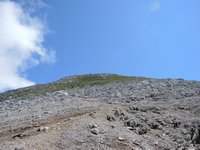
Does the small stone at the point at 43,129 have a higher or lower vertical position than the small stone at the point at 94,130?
higher

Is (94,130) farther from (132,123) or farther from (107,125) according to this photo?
(132,123)

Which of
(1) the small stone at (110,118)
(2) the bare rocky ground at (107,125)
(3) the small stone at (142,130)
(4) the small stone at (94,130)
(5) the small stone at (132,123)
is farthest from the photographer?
(1) the small stone at (110,118)

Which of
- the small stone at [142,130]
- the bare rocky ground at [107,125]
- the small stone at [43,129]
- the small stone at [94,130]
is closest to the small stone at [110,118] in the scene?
the bare rocky ground at [107,125]

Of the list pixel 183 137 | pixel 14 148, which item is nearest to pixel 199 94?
pixel 183 137

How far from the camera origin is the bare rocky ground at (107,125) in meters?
20.2

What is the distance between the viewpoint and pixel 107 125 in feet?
73.6

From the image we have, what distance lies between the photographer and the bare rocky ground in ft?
66.4

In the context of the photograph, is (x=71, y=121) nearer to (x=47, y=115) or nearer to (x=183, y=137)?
(x=47, y=115)

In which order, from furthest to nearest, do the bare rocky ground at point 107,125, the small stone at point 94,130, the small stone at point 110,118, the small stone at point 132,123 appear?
the small stone at point 110,118, the small stone at point 132,123, the small stone at point 94,130, the bare rocky ground at point 107,125

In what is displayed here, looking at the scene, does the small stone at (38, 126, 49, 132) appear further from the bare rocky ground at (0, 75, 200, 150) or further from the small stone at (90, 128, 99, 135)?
the small stone at (90, 128, 99, 135)

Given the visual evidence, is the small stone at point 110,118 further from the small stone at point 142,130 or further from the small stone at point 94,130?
the small stone at point 94,130

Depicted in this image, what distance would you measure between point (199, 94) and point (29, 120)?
13.7 metres

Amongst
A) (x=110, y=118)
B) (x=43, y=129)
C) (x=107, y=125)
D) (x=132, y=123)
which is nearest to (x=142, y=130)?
(x=132, y=123)

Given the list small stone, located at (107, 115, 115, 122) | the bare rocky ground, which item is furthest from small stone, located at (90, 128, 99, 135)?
small stone, located at (107, 115, 115, 122)
